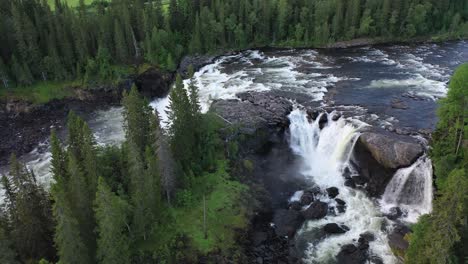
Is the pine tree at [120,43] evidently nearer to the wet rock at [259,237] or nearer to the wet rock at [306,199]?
the wet rock at [306,199]

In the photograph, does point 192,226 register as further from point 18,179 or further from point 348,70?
point 348,70

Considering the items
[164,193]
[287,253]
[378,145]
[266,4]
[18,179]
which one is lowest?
[287,253]

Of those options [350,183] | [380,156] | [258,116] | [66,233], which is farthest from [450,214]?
[258,116]

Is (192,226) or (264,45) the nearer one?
(192,226)

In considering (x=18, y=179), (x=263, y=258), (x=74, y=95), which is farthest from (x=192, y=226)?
(x=74, y=95)

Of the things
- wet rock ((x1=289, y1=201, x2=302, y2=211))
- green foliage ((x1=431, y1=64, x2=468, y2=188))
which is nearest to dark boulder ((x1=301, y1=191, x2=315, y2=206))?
wet rock ((x1=289, y1=201, x2=302, y2=211))

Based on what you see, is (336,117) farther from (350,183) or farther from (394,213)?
(394,213)
